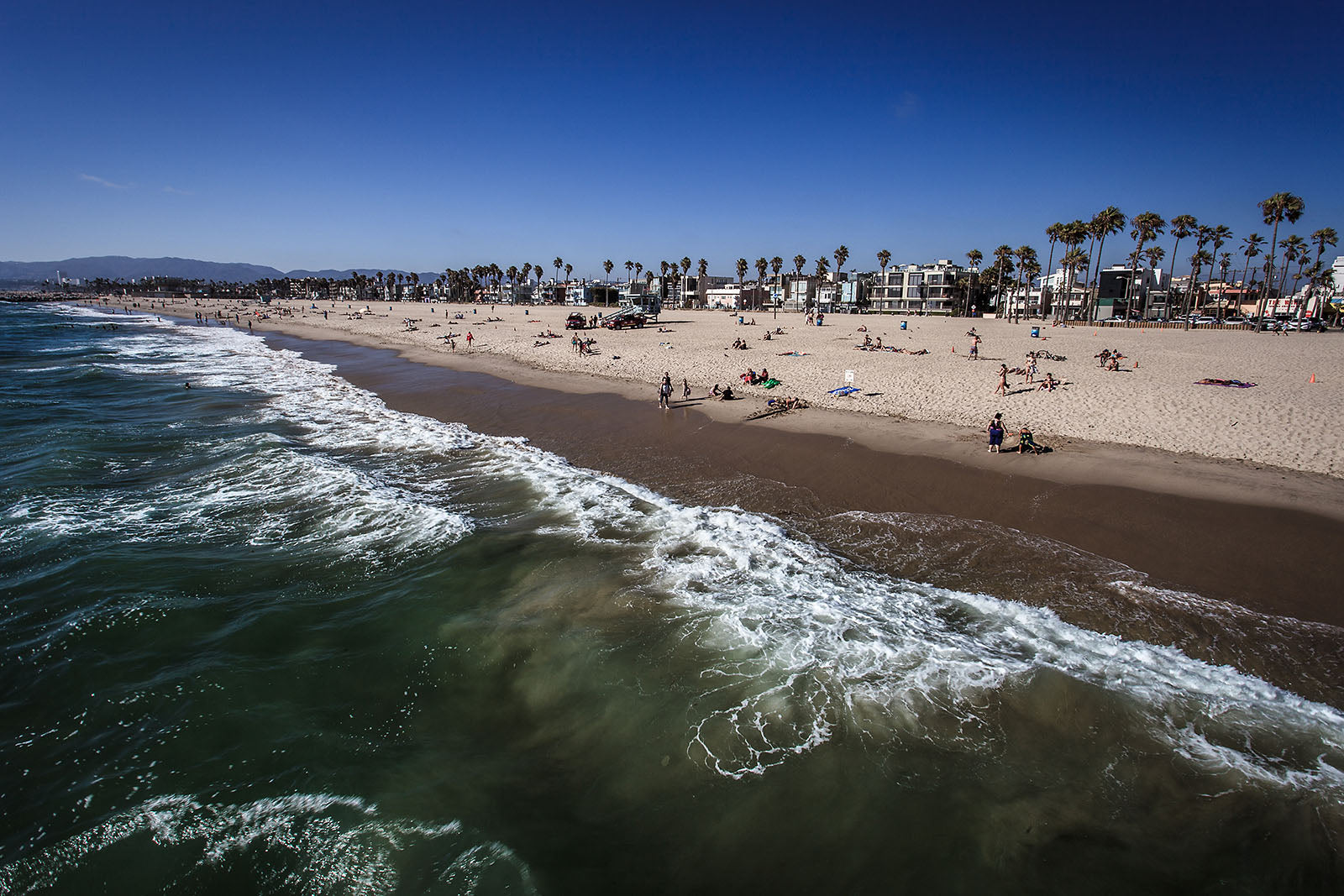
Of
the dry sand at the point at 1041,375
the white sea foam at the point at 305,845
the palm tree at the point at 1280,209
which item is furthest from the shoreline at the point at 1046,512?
the palm tree at the point at 1280,209

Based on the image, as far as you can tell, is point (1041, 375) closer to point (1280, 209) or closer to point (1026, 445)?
point (1026, 445)

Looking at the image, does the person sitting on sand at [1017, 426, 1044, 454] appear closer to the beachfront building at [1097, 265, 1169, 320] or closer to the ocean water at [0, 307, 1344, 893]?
the ocean water at [0, 307, 1344, 893]

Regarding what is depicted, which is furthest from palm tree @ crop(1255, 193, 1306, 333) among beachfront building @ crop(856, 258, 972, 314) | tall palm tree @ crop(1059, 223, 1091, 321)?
beachfront building @ crop(856, 258, 972, 314)

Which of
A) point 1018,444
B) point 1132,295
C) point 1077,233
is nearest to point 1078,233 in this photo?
point 1077,233

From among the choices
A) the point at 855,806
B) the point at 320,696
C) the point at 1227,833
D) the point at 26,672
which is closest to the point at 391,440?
the point at 26,672

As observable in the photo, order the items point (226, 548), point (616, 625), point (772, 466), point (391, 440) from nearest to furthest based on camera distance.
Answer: point (616, 625) < point (226, 548) < point (772, 466) < point (391, 440)

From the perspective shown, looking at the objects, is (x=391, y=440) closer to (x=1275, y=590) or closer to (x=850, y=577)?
(x=850, y=577)
